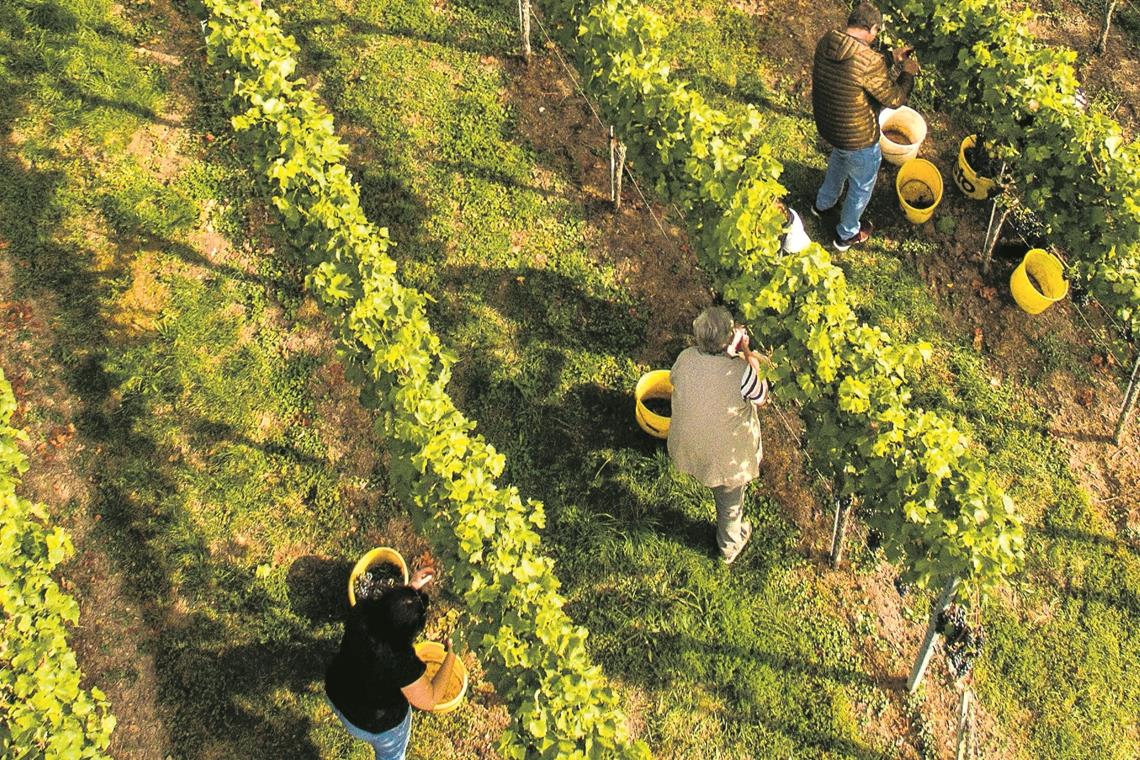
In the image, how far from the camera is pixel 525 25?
32.6 feet

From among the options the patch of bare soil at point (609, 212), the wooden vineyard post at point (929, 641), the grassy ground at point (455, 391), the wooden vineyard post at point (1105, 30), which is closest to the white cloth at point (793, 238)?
the patch of bare soil at point (609, 212)

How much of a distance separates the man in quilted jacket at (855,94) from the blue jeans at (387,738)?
605 cm

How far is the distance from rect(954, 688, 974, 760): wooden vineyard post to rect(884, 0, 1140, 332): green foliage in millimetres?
3253

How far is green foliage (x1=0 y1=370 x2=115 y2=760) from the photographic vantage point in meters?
5.34

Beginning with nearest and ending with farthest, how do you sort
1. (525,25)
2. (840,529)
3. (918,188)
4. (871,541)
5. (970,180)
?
(840,529), (871,541), (970,180), (918,188), (525,25)

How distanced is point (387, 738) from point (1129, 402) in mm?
6747

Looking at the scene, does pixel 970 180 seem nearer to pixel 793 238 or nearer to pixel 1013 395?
pixel 1013 395

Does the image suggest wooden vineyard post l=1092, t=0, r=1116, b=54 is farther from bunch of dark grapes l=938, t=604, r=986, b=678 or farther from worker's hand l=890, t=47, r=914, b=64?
bunch of dark grapes l=938, t=604, r=986, b=678

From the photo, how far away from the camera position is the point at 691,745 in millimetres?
6766

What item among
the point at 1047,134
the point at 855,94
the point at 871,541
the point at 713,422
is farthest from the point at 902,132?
the point at 713,422

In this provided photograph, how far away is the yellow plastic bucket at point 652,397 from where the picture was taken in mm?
7746

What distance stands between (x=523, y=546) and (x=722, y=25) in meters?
7.39

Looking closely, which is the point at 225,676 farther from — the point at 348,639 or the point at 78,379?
the point at 78,379

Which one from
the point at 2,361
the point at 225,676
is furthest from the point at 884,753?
the point at 2,361
